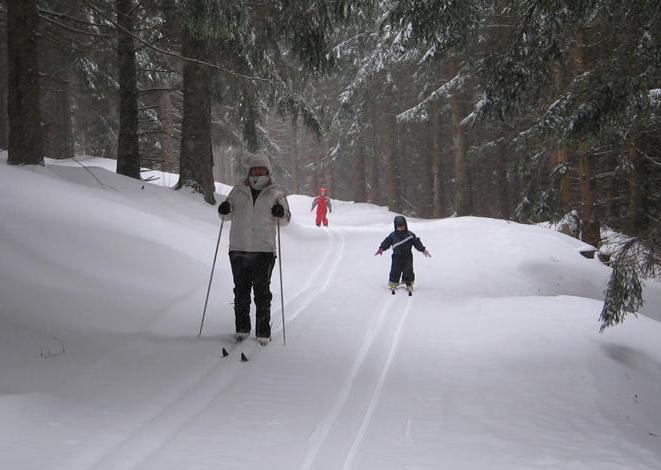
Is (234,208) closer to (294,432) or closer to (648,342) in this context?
(294,432)

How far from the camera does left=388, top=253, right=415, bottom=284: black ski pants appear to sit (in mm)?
Answer: 9906

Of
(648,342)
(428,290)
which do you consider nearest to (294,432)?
(648,342)

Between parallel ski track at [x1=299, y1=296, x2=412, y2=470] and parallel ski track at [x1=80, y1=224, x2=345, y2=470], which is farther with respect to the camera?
parallel ski track at [x1=299, y1=296, x2=412, y2=470]

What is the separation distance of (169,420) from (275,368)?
1465 millimetres

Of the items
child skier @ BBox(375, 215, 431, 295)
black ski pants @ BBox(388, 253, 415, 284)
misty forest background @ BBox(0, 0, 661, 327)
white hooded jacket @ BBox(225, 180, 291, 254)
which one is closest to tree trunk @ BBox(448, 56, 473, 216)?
misty forest background @ BBox(0, 0, 661, 327)

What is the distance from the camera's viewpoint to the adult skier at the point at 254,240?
19.3ft

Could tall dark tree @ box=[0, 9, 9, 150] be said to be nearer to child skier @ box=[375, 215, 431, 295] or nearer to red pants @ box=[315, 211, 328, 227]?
child skier @ box=[375, 215, 431, 295]

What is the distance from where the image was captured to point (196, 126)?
1300cm

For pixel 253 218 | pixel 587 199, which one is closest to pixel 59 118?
pixel 253 218

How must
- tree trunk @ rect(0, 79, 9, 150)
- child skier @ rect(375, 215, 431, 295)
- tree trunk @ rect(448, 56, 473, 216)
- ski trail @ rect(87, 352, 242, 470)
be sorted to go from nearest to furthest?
ski trail @ rect(87, 352, 242, 470)
child skier @ rect(375, 215, 431, 295)
tree trunk @ rect(0, 79, 9, 150)
tree trunk @ rect(448, 56, 473, 216)

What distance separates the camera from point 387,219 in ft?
82.6

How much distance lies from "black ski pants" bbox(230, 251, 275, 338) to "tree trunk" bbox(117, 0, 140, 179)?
8.24 meters

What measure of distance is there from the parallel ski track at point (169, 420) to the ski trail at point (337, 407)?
3.30ft

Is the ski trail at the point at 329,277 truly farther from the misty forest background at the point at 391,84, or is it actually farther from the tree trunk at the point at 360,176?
the tree trunk at the point at 360,176
